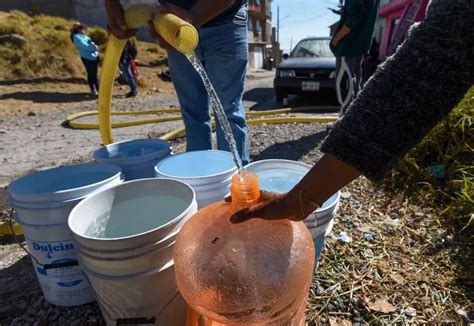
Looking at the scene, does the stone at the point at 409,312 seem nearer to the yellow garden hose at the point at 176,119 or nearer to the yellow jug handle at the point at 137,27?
→ the yellow jug handle at the point at 137,27

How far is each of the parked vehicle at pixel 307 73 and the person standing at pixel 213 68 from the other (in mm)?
5046

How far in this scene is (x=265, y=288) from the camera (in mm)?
1091

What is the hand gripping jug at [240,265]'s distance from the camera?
3.58ft

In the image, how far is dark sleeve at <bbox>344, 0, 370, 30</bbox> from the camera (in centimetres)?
325

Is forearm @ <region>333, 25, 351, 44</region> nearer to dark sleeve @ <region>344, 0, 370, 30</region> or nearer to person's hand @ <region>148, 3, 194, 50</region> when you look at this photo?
dark sleeve @ <region>344, 0, 370, 30</region>

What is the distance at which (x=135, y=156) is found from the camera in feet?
6.51

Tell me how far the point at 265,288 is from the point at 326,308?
2.13 feet

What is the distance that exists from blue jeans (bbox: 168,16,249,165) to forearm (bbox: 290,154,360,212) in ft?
4.58

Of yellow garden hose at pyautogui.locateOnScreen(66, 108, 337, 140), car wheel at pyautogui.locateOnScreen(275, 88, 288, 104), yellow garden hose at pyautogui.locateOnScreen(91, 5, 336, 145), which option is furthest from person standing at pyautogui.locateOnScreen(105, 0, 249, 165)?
car wheel at pyautogui.locateOnScreen(275, 88, 288, 104)

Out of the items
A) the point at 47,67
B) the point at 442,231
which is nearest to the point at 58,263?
the point at 442,231

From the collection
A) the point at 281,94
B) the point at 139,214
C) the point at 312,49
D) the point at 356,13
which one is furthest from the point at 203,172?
the point at 312,49

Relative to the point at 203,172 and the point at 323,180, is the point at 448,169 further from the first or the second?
the point at 323,180

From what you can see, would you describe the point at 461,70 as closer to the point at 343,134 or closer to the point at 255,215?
the point at 343,134


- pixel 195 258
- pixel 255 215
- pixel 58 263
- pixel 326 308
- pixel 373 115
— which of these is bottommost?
pixel 326 308
